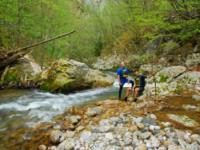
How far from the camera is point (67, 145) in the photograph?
6.68 m

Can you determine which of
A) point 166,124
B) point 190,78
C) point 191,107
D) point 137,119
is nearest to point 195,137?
point 166,124

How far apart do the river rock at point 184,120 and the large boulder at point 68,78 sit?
719 cm

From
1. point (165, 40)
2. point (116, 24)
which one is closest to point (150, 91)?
point (165, 40)

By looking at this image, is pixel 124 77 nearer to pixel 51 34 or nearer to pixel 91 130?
pixel 91 130

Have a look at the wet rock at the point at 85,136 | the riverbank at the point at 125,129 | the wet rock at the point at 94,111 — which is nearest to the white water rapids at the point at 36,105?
the riverbank at the point at 125,129

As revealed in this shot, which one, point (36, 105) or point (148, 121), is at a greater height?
point (36, 105)

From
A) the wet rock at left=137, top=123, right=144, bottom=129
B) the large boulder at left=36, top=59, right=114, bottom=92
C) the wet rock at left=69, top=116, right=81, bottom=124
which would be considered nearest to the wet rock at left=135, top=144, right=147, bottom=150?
the wet rock at left=137, top=123, right=144, bottom=129

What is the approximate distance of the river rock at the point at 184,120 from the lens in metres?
7.61

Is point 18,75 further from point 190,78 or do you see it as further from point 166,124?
point 166,124

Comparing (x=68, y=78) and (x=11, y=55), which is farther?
(x=11, y=55)

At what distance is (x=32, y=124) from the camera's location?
869cm

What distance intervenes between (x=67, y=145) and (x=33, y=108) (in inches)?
180

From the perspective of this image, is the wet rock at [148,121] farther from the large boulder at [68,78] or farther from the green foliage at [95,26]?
the green foliage at [95,26]

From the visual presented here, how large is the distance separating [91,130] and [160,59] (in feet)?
51.2
